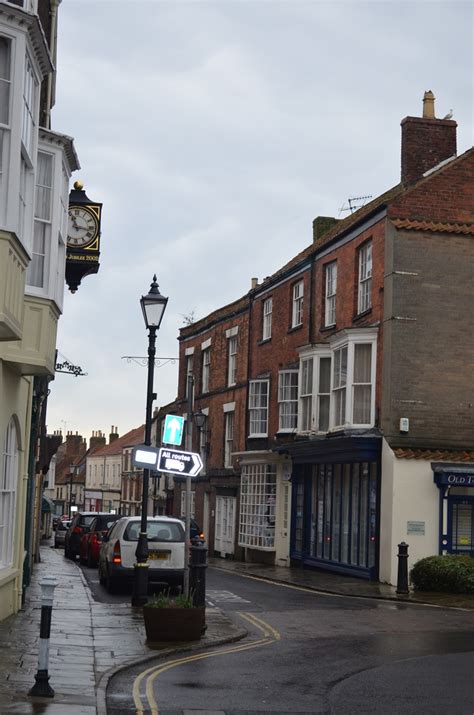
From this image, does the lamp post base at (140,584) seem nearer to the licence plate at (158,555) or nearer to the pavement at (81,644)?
the pavement at (81,644)

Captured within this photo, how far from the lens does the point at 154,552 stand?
66.7 feet

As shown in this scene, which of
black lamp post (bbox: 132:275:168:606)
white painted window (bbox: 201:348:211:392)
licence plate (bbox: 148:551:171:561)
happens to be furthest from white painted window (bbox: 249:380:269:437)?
black lamp post (bbox: 132:275:168:606)

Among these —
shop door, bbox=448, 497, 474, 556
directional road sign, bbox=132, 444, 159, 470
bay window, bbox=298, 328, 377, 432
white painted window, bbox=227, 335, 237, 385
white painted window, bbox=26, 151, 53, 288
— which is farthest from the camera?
white painted window, bbox=227, 335, 237, 385

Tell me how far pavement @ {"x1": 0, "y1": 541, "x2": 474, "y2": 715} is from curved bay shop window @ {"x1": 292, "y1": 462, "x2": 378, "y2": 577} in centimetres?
335

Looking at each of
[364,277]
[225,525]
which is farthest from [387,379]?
[225,525]

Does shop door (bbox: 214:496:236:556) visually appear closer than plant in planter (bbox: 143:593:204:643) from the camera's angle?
No

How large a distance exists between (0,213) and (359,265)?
57.7ft

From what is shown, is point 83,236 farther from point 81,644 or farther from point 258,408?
point 258,408

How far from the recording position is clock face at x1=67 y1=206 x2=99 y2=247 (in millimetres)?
19281

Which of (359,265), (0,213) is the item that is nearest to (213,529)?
(359,265)

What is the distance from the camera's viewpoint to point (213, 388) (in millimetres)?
42562

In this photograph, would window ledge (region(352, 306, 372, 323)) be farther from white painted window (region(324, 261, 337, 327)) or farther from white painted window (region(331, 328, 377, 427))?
white painted window (region(324, 261, 337, 327))

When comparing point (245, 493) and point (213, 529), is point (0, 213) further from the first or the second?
point (213, 529)

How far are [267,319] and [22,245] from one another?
24603 mm
